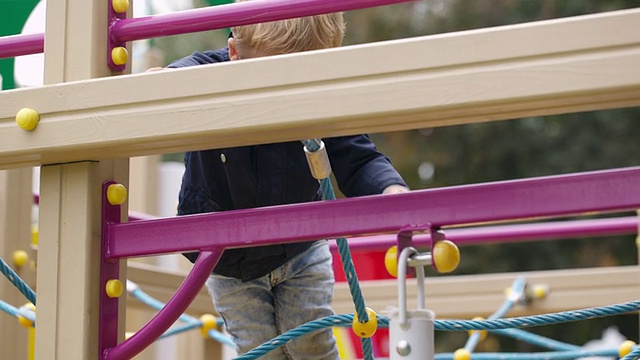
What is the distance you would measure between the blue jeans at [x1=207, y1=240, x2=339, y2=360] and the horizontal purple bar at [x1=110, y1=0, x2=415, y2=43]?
640mm

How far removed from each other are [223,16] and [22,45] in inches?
15.6

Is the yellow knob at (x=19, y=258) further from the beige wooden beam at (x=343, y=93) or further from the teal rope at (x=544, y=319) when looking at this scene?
the teal rope at (x=544, y=319)

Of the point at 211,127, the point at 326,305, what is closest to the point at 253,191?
the point at 326,305

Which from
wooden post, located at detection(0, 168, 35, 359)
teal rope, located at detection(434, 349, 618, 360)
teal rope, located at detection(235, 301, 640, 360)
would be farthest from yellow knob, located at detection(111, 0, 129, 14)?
teal rope, located at detection(434, 349, 618, 360)

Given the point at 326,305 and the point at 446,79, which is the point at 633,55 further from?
the point at 326,305

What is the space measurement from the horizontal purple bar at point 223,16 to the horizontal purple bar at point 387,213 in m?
0.29

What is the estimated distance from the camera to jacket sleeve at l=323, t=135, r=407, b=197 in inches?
77.6

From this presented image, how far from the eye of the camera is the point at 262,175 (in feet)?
6.67

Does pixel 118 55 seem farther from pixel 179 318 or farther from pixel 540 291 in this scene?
pixel 540 291

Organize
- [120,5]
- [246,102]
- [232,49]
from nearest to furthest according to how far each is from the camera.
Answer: [246,102], [120,5], [232,49]

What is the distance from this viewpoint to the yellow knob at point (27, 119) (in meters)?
1.65

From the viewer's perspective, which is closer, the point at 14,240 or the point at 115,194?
the point at 115,194

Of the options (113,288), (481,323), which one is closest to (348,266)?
(481,323)

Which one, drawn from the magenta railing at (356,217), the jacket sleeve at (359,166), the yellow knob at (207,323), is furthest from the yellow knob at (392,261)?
the yellow knob at (207,323)
